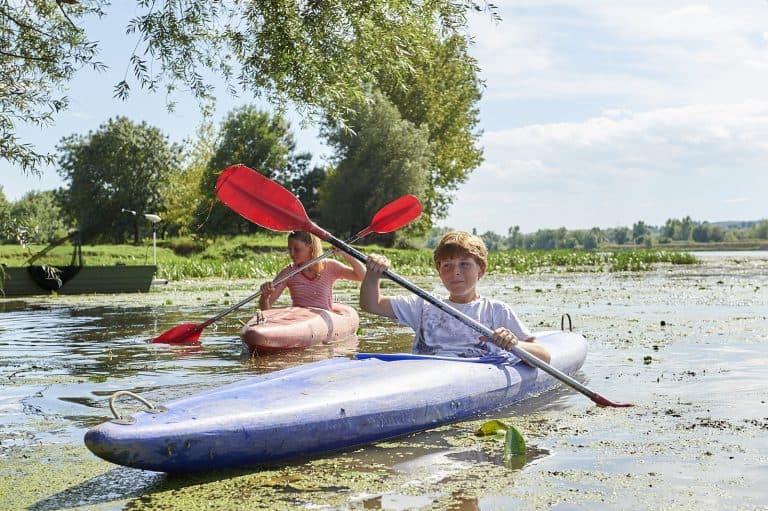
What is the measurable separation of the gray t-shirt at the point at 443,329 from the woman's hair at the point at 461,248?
274 mm

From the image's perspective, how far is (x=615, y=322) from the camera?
1048 centimetres

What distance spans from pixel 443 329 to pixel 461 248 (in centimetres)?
54

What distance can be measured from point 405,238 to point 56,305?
26101 millimetres

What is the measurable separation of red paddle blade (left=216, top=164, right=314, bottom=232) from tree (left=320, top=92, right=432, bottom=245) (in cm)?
3086

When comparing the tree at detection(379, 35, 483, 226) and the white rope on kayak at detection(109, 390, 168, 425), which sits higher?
the tree at detection(379, 35, 483, 226)

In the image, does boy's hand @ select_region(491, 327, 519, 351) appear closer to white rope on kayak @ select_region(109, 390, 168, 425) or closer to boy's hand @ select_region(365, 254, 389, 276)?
boy's hand @ select_region(365, 254, 389, 276)

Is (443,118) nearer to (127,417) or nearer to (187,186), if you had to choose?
(187,186)

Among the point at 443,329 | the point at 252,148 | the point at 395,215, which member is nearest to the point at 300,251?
the point at 395,215

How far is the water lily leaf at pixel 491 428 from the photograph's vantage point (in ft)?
14.2

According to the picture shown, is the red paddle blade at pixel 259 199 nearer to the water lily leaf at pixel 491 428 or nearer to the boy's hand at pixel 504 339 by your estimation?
the boy's hand at pixel 504 339

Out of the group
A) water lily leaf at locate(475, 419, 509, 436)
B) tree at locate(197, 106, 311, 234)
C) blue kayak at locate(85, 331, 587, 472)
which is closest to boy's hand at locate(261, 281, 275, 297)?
blue kayak at locate(85, 331, 587, 472)

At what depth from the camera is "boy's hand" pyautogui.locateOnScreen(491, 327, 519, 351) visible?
4.78 metres

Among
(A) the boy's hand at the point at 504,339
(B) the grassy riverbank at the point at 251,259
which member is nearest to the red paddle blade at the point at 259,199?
(A) the boy's hand at the point at 504,339

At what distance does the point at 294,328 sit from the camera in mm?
7574
